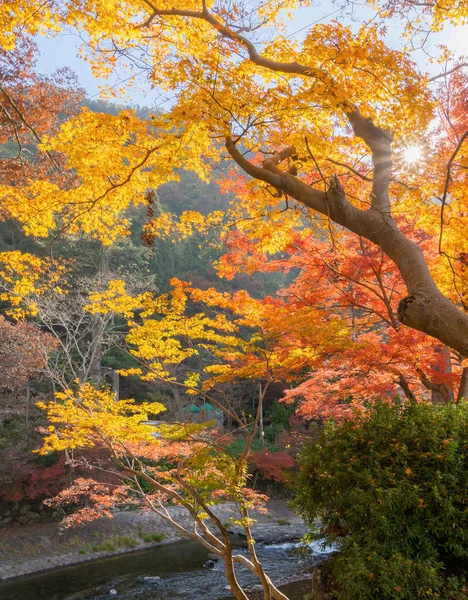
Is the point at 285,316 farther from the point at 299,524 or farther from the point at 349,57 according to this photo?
the point at 299,524

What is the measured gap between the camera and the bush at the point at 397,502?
3064mm

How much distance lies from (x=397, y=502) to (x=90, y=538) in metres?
9.78

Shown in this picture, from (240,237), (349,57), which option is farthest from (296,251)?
(349,57)

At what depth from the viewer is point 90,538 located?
11.0 m

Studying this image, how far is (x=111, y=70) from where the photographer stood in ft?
17.1

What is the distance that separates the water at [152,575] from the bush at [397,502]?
5.08 meters

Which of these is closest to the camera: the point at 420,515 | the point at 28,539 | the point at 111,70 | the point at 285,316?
the point at 420,515

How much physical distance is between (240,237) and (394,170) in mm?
2530

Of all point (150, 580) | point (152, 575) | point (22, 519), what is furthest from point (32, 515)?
point (150, 580)

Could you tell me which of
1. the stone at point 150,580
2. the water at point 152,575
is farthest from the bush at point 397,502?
the stone at point 150,580

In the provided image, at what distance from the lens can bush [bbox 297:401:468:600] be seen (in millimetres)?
3064

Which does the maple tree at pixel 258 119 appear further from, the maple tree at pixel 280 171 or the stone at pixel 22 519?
the stone at pixel 22 519

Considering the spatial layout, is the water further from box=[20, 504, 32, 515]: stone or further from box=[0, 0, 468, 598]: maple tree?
box=[0, 0, 468, 598]: maple tree

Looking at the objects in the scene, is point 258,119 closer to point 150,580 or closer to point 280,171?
point 280,171
